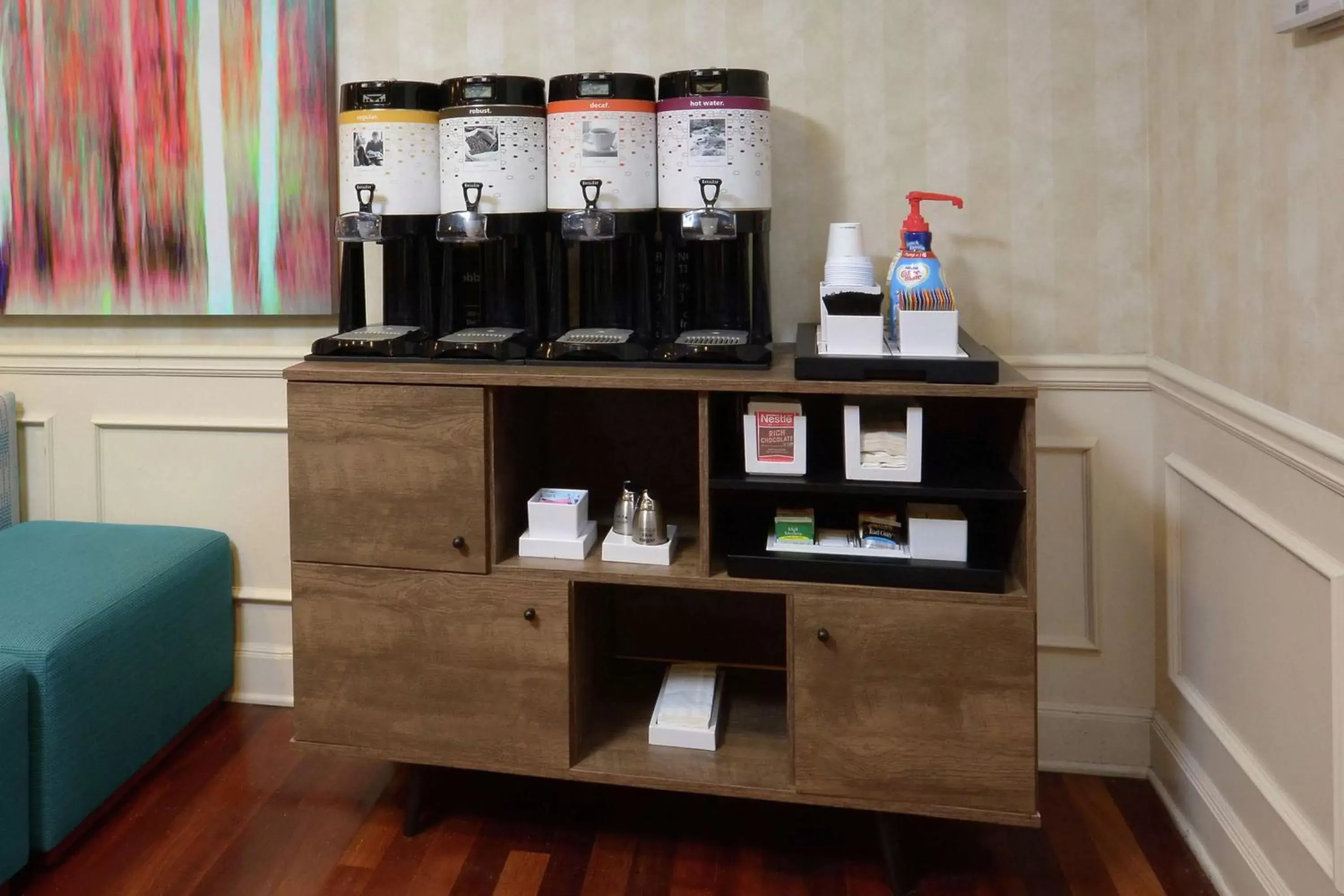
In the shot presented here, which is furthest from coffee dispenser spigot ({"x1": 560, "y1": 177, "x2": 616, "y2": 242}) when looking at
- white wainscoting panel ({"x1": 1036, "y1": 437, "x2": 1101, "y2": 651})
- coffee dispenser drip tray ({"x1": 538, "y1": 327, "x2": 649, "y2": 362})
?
white wainscoting panel ({"x1": 1036, "y1": 437, "x2": 1101, "y2": 651})

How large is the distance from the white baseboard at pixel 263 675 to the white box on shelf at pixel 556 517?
0.94m

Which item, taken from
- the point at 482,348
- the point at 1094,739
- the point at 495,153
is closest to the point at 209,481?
the point at 482,348

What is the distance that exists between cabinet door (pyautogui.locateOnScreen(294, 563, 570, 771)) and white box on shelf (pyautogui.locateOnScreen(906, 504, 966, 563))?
566mm

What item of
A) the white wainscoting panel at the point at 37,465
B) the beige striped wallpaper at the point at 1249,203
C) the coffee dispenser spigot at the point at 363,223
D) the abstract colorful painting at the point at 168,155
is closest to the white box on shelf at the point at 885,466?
the beige striped wallpaper at the point at 1249,203

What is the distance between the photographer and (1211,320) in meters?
1.68

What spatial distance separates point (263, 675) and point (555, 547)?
1047mm

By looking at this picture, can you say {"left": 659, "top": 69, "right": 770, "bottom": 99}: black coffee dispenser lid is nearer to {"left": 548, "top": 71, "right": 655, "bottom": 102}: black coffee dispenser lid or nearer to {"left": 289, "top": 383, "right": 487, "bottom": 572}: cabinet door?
{"left": 548, "top": 71, "right": 655, "bottom": 102}: black coffee dispenser lid

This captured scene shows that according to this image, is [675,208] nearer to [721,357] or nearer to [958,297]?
[721,357]

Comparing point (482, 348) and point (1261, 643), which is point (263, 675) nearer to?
point (482, 348)

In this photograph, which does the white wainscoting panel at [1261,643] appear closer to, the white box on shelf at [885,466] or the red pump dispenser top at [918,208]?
the white box on shelf at [885,466]

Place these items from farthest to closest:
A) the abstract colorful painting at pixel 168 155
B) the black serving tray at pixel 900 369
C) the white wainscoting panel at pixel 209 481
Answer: the white wainscoting panel at pixel 209 481 < the abstract colorful painting at pixel 168 155 < the black serving tray at pixel 900 369

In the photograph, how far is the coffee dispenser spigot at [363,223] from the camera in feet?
6.03

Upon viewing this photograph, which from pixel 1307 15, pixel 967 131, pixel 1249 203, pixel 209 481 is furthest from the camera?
pixel 209 481

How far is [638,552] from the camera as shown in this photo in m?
1.73
